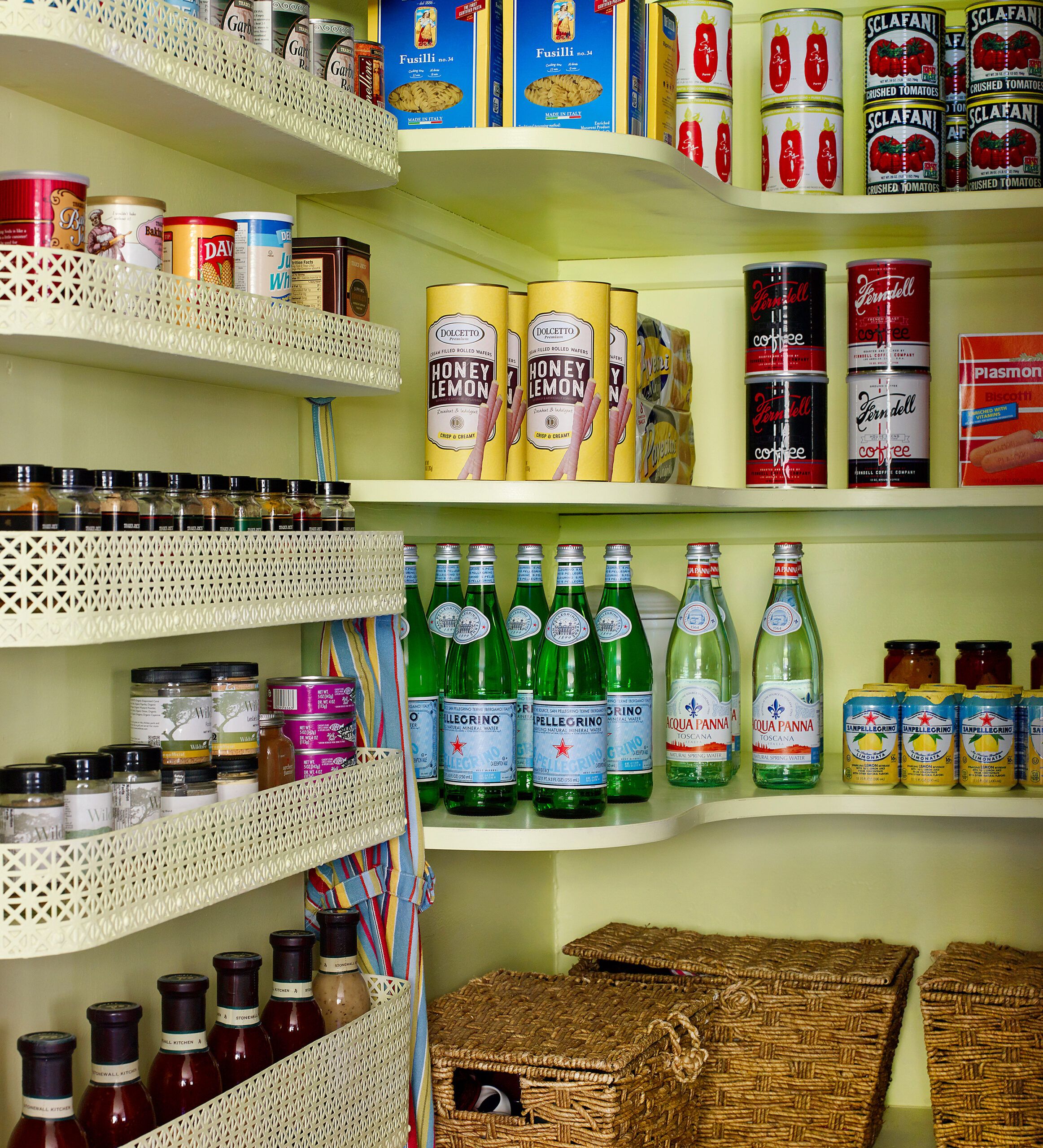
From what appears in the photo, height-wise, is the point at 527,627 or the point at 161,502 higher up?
the point at 161,502

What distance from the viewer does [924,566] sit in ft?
6.49

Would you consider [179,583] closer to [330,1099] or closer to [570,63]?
[330,1099]

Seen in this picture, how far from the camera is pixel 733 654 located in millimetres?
1961

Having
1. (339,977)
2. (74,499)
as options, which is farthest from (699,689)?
(74,499)

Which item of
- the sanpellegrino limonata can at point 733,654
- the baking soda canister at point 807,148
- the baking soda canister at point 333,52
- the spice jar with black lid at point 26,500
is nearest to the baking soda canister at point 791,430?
the sanpellegrino limonata can at point 733,654

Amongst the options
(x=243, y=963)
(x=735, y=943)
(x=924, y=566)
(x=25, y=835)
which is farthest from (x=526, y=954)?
(x=25, y=835)

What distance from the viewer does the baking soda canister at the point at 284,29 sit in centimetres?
119

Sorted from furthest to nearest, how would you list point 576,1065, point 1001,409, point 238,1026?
point 1001,409, point 576,1065, point 238,1026

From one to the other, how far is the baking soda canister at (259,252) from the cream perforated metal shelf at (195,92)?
0.27 feet

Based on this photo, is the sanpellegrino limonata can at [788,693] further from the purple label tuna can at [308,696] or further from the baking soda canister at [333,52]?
the baking soda canister at [333,52]

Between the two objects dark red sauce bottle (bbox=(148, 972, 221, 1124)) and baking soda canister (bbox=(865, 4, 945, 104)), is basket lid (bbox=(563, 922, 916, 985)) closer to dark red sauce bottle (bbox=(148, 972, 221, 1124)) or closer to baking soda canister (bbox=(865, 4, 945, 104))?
dark red sauce bottle (bbox=(148, 972, 221, 1124))

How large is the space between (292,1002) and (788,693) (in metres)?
0.80

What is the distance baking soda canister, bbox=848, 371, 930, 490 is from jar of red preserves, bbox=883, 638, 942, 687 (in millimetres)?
245

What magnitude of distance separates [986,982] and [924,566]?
61 cm
